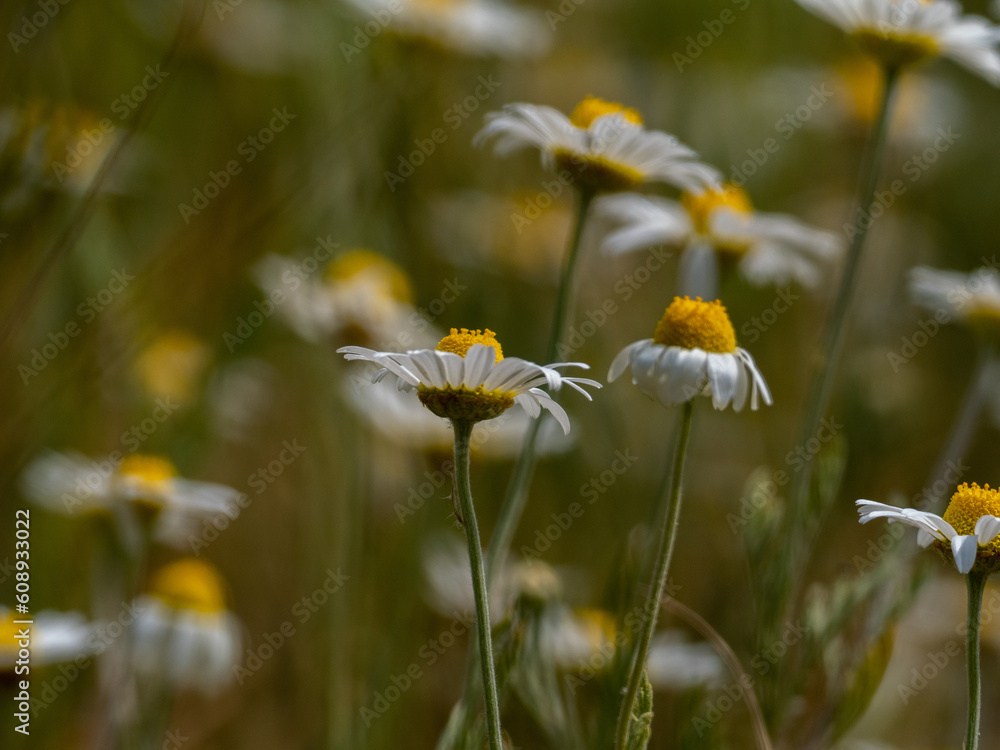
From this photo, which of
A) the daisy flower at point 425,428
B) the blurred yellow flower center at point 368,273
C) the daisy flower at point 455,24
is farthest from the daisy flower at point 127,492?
the daisy flower at point 455,24

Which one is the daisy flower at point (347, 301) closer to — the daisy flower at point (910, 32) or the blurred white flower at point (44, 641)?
the blurred white flower at point (44, 641)

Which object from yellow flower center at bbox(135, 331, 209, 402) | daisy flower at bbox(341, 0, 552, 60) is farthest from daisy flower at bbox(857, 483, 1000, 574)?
yellow flower center at bbox(135, 331, 209, 402)

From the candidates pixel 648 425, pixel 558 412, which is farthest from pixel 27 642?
pixel 648 425

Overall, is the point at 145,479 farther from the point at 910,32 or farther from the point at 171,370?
the point at 910,32

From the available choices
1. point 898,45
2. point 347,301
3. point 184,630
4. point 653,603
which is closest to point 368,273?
point 347,301

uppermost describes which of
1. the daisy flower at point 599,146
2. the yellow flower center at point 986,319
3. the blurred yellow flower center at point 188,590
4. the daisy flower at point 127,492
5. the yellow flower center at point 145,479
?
the daisy flower at point 599,146

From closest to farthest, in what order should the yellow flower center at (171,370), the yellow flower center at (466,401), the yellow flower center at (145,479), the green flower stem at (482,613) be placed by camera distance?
1. the green flower stem at (482,613)
2. the yellow flower center at (466,401)
3. the yellow flower center at (145,479)
4. the yellow flower center at (171,370)

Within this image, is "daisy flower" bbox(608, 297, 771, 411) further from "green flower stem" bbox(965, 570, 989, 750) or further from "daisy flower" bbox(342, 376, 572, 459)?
"daisy flower" bbox(342, 376, 572, 459)
